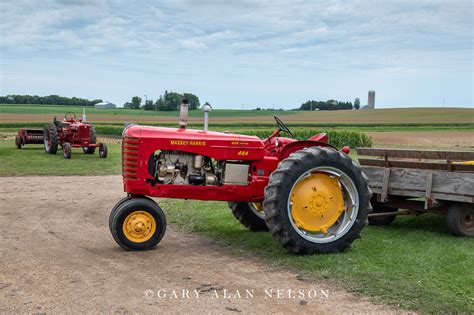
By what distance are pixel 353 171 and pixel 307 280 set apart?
1908mm

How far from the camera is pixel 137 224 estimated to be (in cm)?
781

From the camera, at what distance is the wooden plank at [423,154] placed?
912 cm

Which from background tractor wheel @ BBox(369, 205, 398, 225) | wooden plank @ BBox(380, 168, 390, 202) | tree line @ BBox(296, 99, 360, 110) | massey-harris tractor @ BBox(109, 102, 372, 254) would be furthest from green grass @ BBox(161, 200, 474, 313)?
tree line @ BBox(296, 99, 360, 110)

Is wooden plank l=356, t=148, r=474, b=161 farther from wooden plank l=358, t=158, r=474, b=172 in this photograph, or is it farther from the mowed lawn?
the mowed lawn

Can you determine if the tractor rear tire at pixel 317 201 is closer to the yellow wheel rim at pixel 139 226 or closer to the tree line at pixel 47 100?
the yellow wheel rim at pixel 139 226

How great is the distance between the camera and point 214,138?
26.7ft

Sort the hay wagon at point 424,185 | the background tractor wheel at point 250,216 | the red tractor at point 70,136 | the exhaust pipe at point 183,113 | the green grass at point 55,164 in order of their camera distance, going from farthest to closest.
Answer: the red tractor at point 70,136
the green grass at point 55,164
the background tractor wheel at point 250,216
the hay wagon at point 424,185
the exhaust pipe at point 183,113

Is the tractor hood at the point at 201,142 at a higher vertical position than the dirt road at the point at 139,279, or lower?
higher

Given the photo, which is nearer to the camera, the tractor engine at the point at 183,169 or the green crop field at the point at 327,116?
the tractor engine at the point at 183,169

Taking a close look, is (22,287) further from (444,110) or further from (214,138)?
(444,110)

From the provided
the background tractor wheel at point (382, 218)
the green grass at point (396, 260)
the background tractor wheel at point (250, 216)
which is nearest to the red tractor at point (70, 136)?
the green grass at point (396, 260)

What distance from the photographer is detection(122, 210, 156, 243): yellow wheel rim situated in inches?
307

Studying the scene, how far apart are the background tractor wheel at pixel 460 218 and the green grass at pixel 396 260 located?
0.16 meters

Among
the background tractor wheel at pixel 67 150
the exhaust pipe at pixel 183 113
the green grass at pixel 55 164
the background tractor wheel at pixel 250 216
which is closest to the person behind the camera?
the exhaust pipe at pixel 183 113
